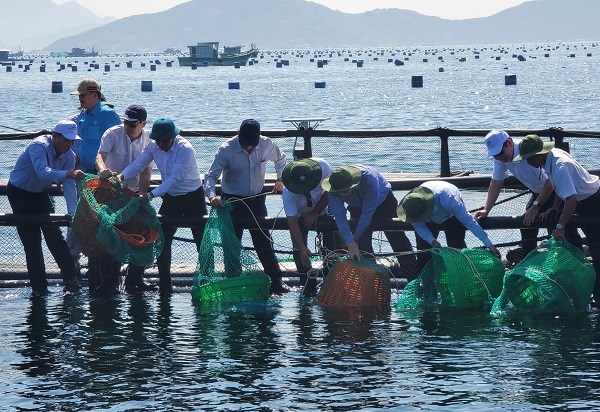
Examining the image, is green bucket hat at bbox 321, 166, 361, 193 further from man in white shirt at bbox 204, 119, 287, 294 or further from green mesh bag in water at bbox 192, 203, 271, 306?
green mesh bag in water at bbox 192, 203, 271, 306

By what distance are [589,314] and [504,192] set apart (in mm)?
5850

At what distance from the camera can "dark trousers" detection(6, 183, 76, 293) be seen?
12719mm

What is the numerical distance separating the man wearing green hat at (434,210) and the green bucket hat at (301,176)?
0.81 meters

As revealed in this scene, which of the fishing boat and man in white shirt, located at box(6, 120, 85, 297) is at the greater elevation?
the fishing boat

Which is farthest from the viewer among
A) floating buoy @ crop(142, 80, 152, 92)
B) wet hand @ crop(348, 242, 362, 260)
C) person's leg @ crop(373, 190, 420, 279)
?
floating buoy @ crop(142, 80, 152, 92)

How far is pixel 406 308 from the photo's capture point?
12047 mm

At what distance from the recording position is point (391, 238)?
40.4 feet

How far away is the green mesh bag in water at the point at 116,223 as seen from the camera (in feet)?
39.9

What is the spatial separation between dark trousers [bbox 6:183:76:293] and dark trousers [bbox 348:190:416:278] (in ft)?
10.2

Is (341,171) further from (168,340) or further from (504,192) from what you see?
(504,192)

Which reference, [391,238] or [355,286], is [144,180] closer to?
[355,286]

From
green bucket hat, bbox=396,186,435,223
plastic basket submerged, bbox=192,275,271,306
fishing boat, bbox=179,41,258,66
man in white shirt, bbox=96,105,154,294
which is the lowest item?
plastic basket submerged, bbox=192,275,271,306

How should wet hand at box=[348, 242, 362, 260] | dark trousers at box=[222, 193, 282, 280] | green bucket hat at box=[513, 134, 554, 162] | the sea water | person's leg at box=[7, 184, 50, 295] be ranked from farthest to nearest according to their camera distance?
person's leg at box=[7, 184, 50, 295], dark trousers at box=[222, 193, 282, 280], wet hand at box=[348, 242, 362, 260], green bucket hat at box=[513, 134, 554, 162], the sea water

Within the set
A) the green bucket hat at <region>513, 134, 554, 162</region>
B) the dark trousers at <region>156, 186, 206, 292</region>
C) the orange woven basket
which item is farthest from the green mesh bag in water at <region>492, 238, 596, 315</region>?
the dark trousers at <region>156, 186, 206, 292</region>
